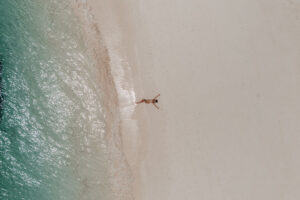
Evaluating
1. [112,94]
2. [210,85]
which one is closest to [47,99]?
[112,94]

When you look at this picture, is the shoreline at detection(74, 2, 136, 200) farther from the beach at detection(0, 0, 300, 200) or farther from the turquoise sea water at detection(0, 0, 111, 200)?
the turquoise sea water at detection(0, 0, 111, 200)

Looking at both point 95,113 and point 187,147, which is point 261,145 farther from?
point 95,113

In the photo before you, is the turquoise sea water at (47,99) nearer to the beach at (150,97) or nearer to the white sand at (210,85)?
the beach at (150,97)

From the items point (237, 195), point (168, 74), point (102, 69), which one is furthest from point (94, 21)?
point (237, 195)

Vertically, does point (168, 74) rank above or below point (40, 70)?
below

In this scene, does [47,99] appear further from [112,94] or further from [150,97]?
[150,97]

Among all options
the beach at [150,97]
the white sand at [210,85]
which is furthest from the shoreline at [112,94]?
the white sand at [210,85]

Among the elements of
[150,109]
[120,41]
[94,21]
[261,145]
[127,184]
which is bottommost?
[127,184]
